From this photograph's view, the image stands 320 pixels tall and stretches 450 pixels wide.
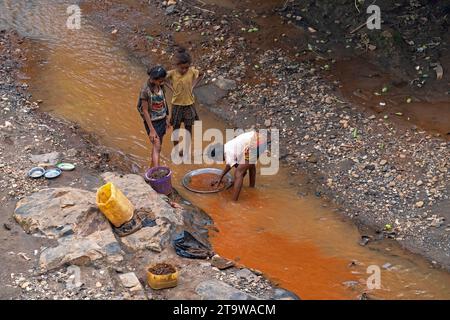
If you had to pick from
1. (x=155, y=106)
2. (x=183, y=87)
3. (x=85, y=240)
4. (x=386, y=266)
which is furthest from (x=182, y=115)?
(x=386, y=266)

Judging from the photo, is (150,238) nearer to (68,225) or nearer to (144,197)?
(144,197)

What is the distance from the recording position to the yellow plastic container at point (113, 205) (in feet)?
16.6

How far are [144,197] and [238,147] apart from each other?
3.52 feet

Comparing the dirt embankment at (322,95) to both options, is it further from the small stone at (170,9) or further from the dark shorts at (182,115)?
the dark shorts at (182,115)

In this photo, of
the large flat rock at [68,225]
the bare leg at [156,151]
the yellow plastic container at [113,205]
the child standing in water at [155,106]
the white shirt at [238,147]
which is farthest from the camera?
the bare leg at [156,151]

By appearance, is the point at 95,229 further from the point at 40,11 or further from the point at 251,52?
the point at 40,11

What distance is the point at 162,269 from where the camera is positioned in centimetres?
472

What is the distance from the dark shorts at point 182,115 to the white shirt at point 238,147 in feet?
2.24

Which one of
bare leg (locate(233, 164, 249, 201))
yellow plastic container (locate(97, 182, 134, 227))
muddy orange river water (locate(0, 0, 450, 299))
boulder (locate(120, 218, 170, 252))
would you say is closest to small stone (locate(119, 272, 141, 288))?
boulder (locate(120, 218, 170, 252))

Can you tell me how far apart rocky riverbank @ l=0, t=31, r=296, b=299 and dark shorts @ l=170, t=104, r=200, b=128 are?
0.76 metres

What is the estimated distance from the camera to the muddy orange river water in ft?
17.6

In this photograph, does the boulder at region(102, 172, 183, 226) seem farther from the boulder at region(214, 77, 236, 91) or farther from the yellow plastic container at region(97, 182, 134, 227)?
the boulder at region(214, 77, 236, 91)

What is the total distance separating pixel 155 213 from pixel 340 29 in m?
4.66

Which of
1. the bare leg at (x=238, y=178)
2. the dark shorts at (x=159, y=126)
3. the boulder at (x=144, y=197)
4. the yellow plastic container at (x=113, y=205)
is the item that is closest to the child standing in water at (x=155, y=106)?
the dark shorts at (x=159, y=126)
